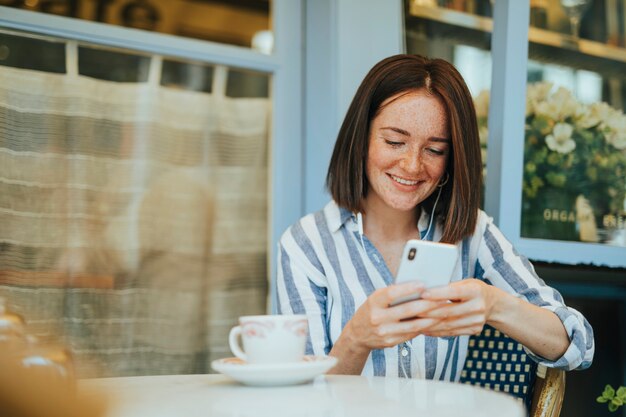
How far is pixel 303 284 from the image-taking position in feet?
5.60

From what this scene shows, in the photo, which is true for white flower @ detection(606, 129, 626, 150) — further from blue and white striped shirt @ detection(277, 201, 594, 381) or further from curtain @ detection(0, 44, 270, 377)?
curtain @ detection(0, 44, 270, 377)

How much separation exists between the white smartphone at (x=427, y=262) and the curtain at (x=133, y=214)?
3.65 ft

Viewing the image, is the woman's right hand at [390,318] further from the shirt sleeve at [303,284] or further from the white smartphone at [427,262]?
the shirt sleeve at [303,284]

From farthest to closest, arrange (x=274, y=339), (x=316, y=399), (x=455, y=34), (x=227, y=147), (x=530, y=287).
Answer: (x=455, y=34) < (x=227, y=147) < (x=530, y=287) < (x=274, y=339) < (x=316, y=399)

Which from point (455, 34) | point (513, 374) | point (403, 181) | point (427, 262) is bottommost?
point (513, 374)

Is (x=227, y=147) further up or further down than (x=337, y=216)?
further up

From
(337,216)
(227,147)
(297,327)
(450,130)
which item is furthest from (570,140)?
(297,327)

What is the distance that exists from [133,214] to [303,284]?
76 cm

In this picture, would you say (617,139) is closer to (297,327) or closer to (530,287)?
(530,287)

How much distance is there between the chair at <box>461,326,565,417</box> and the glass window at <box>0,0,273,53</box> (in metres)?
1.19

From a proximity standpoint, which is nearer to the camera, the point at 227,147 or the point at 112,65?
the point at 112,65

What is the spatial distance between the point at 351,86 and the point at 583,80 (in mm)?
739

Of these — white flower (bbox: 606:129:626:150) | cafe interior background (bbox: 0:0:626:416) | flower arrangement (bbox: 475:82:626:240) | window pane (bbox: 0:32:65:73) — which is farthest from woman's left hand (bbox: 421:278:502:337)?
window pane (bbox: 0:32:65:73)

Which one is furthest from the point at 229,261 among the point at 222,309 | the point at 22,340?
the point at 22,340
